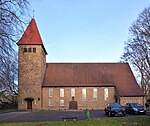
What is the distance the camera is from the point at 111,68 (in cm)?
6350

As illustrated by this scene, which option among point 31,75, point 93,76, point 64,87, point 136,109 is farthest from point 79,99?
point 136,109

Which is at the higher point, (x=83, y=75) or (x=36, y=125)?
(x=83, y=75)

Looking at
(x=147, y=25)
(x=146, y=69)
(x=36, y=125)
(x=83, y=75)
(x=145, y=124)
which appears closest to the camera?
(x=145, y=124)

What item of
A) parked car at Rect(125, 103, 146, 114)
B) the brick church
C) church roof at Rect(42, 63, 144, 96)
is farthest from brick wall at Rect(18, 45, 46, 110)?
parked car at Rect(125, 103, 146, 114)

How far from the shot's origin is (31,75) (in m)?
55.4

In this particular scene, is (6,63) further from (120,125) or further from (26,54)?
(26,54)

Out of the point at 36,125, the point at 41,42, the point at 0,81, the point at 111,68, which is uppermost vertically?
the point at 41,42

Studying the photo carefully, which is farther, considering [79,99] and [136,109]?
[79,99]

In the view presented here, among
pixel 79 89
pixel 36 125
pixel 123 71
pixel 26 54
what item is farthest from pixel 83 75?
pixel 36 125

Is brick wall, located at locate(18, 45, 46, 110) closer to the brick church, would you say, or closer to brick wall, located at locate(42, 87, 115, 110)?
the brick church

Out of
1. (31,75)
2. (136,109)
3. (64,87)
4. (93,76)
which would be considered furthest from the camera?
(93,76)

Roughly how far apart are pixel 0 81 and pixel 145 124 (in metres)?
11.0

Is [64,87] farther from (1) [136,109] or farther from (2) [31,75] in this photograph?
(1) [136,109]

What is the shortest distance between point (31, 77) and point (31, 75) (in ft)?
1.37
